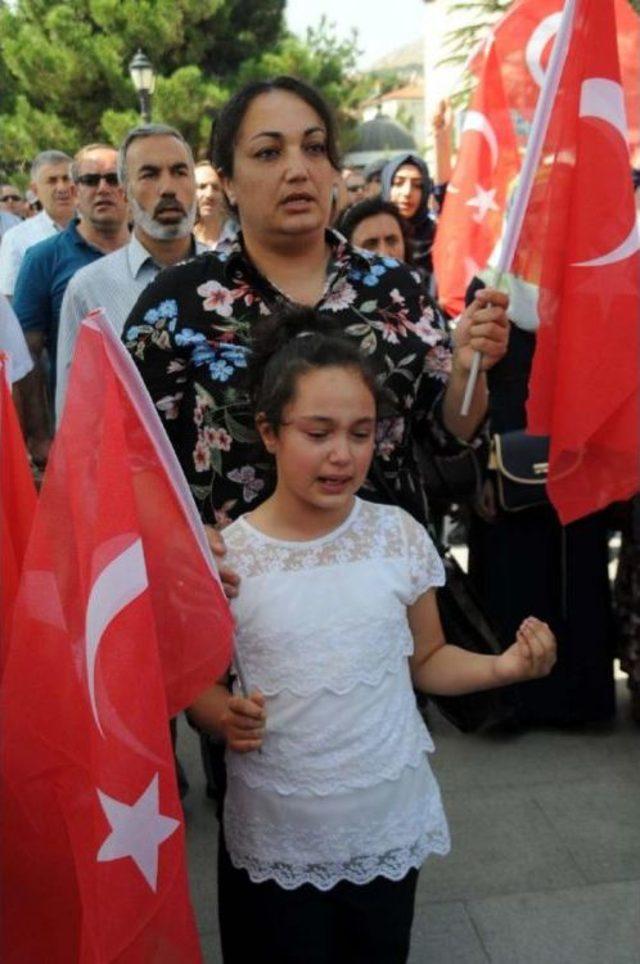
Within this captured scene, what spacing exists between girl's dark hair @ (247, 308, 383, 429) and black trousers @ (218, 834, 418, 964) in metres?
0.78

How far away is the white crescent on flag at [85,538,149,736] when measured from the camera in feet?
6.86

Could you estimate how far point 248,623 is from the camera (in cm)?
229

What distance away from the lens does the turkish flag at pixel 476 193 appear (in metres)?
4.86

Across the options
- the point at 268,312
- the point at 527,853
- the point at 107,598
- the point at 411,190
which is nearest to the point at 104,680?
the point at 107,598

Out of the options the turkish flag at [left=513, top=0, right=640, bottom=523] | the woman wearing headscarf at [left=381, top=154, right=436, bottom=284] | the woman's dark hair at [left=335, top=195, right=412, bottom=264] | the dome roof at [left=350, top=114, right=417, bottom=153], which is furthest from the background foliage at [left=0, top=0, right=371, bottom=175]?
the turkish flag at [left=513, top=0, right=640, bottom=523]

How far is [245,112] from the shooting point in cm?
268

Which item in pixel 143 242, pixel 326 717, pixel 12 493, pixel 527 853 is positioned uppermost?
pixel 143 242

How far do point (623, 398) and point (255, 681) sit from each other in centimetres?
134

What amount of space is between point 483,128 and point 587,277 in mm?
1972

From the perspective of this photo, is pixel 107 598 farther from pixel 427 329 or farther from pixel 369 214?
pixel 369 214

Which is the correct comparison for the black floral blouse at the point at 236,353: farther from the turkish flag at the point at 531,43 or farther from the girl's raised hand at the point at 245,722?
the turkish flag at the point at 531,43

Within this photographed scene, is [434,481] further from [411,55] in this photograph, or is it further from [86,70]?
[411,55]

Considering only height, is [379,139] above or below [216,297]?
above

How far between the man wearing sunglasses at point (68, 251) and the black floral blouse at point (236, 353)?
2.73 meters
